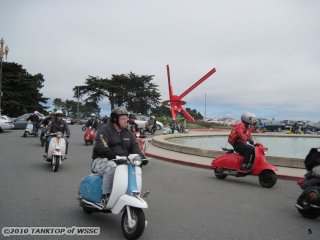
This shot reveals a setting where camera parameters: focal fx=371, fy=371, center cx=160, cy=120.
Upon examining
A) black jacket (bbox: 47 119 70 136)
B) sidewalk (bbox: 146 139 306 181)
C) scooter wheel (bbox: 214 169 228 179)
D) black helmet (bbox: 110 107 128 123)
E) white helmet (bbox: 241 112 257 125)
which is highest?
black helmet (bbox: 110 107 128 123)

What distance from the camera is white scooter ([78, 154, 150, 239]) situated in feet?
15.0

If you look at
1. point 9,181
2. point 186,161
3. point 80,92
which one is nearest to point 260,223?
point 9,181

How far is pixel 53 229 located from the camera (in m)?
5.00

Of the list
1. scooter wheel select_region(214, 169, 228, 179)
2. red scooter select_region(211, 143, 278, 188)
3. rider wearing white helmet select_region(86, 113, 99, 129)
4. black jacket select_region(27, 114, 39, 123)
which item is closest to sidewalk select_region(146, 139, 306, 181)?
red scooter select_region(211, 143, 278, 188)

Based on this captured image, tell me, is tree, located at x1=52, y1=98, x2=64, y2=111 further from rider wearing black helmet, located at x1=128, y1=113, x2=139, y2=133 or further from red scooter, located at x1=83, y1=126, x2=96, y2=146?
rider wearing black helmet, located at x1=128, y1=113, x2=139, y2=133

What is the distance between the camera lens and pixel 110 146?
5.38 metres

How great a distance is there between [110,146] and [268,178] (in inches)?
191

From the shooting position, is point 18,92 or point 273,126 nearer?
point 273,126

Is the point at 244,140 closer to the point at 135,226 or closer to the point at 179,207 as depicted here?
the point at 179,207

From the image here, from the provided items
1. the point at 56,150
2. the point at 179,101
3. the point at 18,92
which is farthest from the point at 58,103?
the point at 56,150

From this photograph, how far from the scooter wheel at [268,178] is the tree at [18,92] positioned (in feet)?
167

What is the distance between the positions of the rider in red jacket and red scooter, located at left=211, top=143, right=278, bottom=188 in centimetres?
13

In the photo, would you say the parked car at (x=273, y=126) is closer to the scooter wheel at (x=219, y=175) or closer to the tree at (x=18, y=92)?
the tree at (x=18, y=92)

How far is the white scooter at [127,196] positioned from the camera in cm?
457
